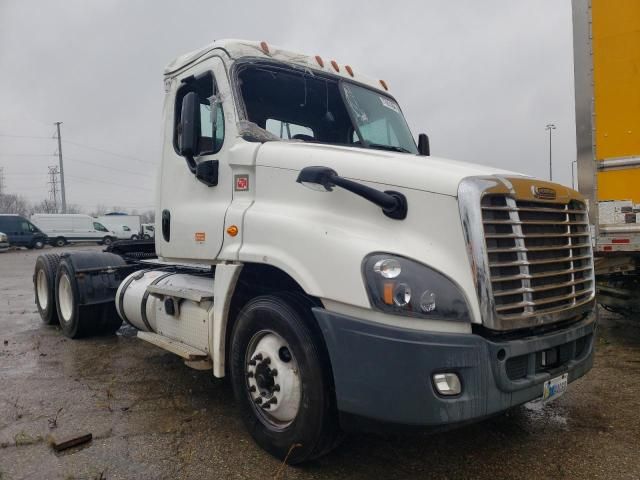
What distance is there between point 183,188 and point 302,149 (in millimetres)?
1476

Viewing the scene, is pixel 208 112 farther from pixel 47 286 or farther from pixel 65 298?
pixel 47 286

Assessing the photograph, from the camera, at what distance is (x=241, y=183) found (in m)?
3.79

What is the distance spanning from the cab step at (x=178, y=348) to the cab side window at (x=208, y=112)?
5.27ft

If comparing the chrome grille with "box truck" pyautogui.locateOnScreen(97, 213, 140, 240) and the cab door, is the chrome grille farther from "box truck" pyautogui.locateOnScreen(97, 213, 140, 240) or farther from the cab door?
"box truck" pyautogui.locateOnScreen(97, 213, 140, 240)

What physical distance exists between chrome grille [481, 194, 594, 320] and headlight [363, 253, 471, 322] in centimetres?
22

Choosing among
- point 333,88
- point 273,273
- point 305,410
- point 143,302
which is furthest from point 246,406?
point 333,88

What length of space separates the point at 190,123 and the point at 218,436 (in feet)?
7.74

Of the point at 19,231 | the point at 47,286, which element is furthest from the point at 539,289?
the point at 19,231

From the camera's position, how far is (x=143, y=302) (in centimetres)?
514

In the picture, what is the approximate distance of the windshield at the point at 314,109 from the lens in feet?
13.8

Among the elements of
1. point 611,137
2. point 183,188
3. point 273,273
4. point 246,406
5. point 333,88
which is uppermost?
A: point 333,88

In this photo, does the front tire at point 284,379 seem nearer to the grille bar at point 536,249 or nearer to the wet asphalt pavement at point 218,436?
the wet asphalt pavement at point 218,436

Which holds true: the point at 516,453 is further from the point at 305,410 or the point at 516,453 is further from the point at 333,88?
the point at 333,88

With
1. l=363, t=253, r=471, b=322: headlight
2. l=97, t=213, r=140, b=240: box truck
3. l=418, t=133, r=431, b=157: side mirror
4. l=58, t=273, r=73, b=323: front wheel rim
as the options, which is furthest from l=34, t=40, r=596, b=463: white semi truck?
l=97, t=213, r=140, b=240: box truck
